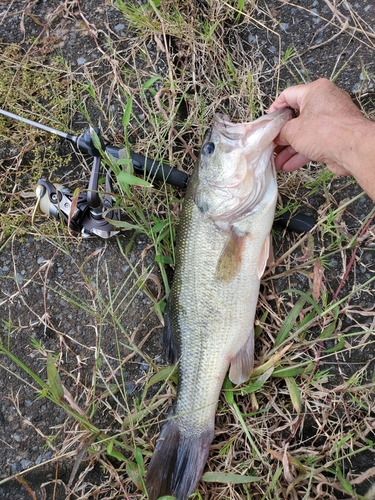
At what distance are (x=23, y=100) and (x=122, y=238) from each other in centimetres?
133

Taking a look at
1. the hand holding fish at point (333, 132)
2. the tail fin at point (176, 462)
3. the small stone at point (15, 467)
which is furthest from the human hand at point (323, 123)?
the small stone at point (15, 467)

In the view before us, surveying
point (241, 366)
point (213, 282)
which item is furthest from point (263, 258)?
point (241, 366)

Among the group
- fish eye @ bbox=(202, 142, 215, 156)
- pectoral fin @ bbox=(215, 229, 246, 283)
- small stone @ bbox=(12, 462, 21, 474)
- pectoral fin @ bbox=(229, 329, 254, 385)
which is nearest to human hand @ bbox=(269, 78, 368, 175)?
fish eye @ bbox=(202, 142, 215, 156)

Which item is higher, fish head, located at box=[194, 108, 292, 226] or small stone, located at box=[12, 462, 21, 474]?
fish head, located at box=[194, 108, 292, 226]

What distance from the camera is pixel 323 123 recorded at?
2539 millimetres

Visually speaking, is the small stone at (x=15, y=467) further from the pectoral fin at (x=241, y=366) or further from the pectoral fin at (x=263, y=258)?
the pectoral fin at (x=263, y=258)

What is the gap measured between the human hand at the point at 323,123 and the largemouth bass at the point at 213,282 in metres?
0.10

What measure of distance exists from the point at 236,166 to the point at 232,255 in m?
0.53

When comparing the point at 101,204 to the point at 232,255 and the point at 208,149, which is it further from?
the point at 232,255

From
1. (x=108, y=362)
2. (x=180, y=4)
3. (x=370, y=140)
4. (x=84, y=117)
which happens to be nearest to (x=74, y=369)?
(x=108, y=362)

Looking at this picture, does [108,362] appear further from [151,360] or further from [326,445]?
[326,445]

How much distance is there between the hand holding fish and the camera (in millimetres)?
2434

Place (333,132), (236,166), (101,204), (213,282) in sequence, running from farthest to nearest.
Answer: (101,204) < (213,282) < (236,166) < (333,132)

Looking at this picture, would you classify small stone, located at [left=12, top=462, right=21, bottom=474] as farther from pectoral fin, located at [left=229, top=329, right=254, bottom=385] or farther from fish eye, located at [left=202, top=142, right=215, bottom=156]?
fish eye, located at [left=202, top=142, right=215, bottom=156]
